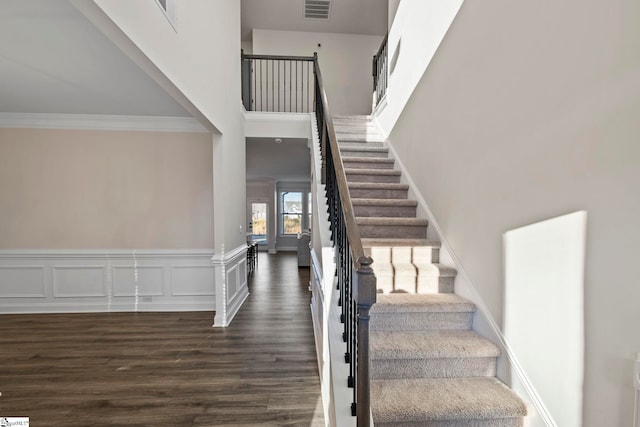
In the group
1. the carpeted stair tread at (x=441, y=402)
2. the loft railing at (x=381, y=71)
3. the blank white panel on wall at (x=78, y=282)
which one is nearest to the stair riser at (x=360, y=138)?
the loft railing at (x=381, y=71)

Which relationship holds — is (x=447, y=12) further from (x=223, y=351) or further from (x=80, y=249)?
(x=80, y=249)

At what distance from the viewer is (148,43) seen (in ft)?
5.74

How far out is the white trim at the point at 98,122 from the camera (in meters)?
3.66

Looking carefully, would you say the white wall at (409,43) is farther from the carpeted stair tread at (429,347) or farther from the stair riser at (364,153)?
the carpeted stair tread at (429,347)

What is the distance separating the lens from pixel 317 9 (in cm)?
544

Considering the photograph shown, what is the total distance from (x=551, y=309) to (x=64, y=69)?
3906 millimetres

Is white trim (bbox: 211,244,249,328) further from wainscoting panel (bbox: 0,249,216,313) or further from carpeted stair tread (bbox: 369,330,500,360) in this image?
carpeted stair tread (bbox: 369,330,500,360)

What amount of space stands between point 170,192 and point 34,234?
6.20ft

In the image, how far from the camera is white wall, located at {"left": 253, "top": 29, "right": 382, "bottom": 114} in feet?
20.0

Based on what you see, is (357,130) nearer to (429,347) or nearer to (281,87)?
(281,87)

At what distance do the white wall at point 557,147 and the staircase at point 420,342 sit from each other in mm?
246

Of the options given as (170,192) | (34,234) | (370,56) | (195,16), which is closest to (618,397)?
(195,16)

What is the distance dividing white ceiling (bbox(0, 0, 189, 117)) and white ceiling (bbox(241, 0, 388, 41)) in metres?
3.31

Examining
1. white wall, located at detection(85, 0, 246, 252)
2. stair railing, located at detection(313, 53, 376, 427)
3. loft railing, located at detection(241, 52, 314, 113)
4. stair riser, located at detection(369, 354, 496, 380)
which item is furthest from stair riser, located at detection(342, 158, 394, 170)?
loft railing, located at detection(241, 52, 314, 113)
